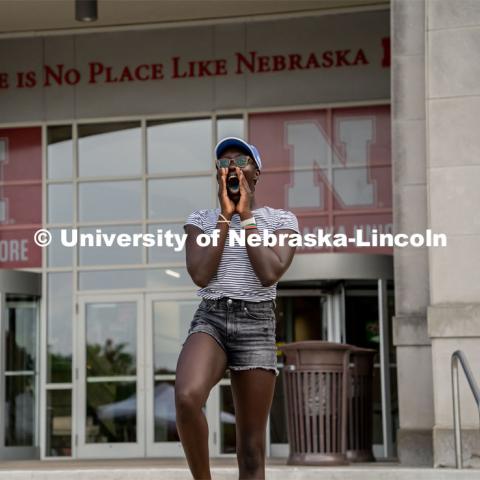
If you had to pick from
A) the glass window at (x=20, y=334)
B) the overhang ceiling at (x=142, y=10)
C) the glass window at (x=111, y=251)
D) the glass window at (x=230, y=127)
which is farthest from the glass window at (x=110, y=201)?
the overhang ceiling at (x=142, y=10)

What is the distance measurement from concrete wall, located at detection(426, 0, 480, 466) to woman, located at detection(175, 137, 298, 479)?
6.88 metres

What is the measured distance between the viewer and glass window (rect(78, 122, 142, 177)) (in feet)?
61.6

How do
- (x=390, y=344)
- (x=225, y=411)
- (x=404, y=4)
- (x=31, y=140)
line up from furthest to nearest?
1. (x=31, y=140)
2. (x=225, y=411)
3. (x=390, y=344)
4. (x=404, y=4)

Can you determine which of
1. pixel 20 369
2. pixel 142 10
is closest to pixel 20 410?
pixel 20 369

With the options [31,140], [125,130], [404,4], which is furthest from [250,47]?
[404,4]

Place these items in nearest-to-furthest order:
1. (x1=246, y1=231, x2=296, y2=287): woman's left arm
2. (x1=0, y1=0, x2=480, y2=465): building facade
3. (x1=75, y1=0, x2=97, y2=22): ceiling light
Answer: (x1=246, y1=231, x2=296, y2=287): woman's left arm → (x1=75, y1=0, x2=97, y2=22): ceiling light → (x1=0, y1=0, x2=480, y2=465): building facade

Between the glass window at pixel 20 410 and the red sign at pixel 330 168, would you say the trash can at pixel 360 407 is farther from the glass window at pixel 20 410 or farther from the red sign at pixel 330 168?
the glass window at pixel 20 410

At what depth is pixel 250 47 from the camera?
60.4 feet

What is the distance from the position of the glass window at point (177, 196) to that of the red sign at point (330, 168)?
922mm

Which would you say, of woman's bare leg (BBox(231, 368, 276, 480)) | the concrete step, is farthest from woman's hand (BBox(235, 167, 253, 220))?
the concrete step

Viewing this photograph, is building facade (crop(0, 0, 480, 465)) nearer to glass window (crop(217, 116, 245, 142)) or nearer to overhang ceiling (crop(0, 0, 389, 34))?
glass window (crop(217, 116, 245, 142))

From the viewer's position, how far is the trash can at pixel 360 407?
44.1ft

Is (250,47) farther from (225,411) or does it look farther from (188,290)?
(225,411)

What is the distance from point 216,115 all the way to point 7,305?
4.33 metres
